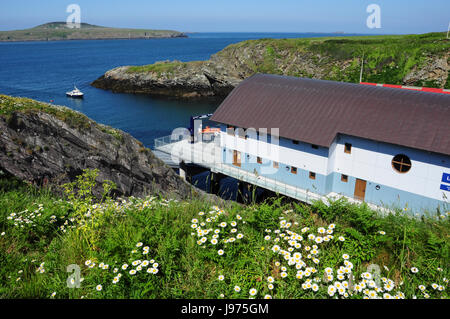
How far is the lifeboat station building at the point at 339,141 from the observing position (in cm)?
2123

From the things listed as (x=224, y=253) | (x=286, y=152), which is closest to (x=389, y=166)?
(x=286, y=152)

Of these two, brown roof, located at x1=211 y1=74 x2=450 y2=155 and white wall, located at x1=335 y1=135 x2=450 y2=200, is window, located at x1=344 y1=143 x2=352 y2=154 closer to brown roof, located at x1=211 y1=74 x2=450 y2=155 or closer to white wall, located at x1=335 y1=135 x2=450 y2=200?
white wall, located at x1=335 y1=135 x2=450 y2=200

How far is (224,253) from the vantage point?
5.96 metres

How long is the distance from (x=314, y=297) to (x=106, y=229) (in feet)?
13.9

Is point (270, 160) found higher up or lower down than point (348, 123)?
lower down

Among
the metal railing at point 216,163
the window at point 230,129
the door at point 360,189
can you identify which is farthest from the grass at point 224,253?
the window at point 230,129

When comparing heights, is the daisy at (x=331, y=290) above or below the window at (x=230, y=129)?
below

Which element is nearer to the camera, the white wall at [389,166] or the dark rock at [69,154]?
the dark rock at [69,154]

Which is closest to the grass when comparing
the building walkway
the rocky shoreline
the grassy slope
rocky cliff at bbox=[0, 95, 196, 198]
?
the rocky shoreline

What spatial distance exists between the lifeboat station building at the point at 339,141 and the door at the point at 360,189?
0.23 feet

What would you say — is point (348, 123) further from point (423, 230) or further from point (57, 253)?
point (57, 253)

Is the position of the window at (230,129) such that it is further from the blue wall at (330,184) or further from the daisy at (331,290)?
the daisy at (331,290)
